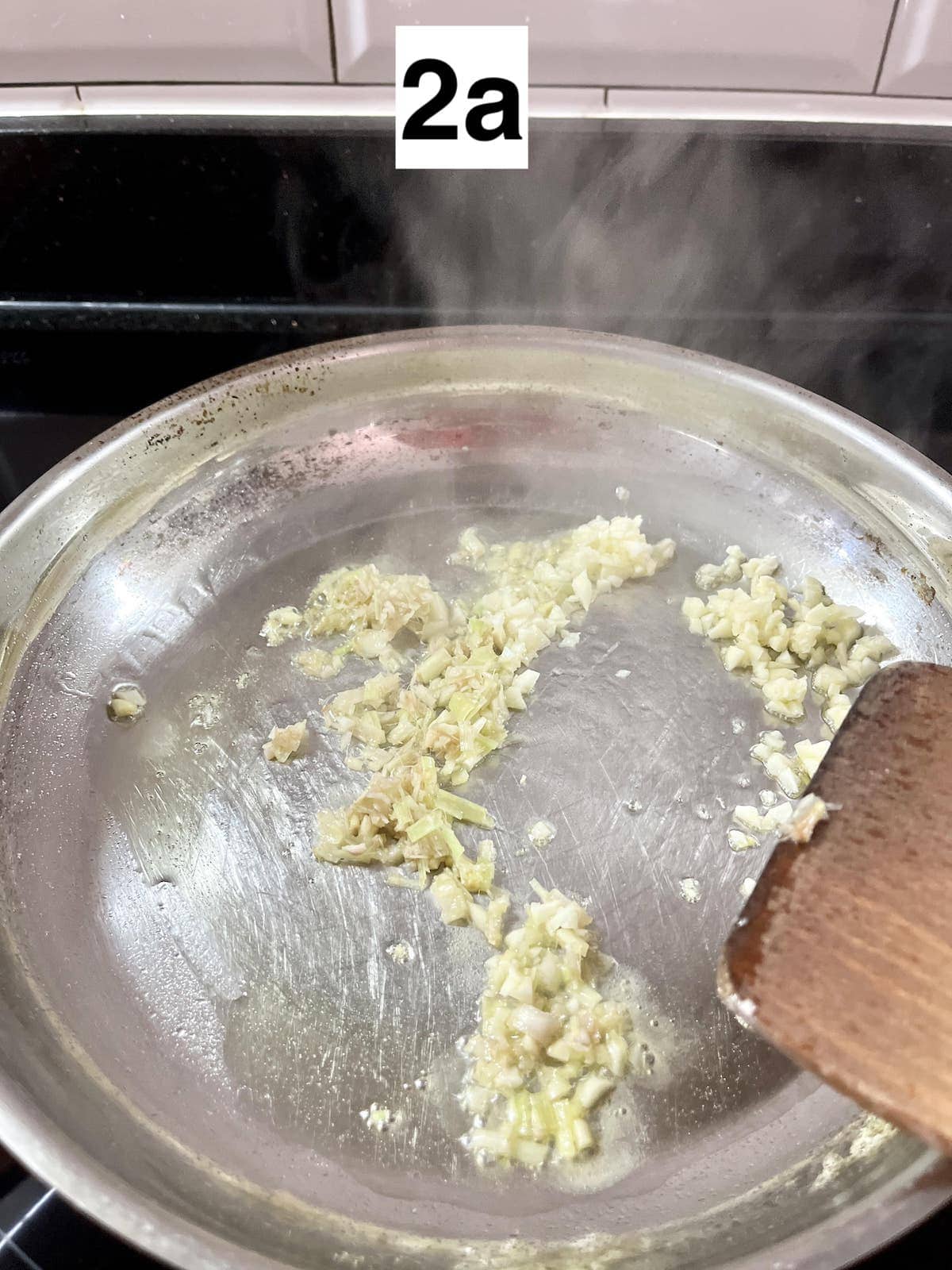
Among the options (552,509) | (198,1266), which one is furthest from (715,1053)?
(552,509)

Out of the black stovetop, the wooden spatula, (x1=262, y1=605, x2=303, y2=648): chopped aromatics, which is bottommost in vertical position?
(x1=262, y1=605, x2=303, y2=648): chopped aromatics

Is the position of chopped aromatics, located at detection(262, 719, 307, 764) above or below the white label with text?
below

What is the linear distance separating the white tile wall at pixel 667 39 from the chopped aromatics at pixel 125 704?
83 cm

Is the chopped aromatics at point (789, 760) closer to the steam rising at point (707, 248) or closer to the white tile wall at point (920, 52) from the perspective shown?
the steam rising at point (707, 248)

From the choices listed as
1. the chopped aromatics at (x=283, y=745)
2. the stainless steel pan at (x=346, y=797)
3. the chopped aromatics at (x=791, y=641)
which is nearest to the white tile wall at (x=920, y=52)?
the stainless steel pan at (x=346, y=797)

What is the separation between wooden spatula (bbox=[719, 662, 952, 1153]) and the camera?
66 centimetres

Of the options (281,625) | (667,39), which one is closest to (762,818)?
(281,625)

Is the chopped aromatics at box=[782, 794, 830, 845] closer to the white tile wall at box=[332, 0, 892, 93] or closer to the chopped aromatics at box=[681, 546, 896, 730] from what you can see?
the chopped aromatics at box=[681, 546, 896, 730]

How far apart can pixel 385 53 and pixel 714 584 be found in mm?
786

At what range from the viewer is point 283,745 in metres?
1.03

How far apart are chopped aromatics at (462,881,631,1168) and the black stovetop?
2.85 ft

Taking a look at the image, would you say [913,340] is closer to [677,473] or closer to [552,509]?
[677,473]

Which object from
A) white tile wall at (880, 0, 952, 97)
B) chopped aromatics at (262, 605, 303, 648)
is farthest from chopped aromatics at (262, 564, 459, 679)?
white tile wall at (880, 0, 952, 97)

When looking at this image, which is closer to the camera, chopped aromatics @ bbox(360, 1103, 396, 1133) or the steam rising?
chopped aromatics @ bbox(360, 1103, 396, 1133)
